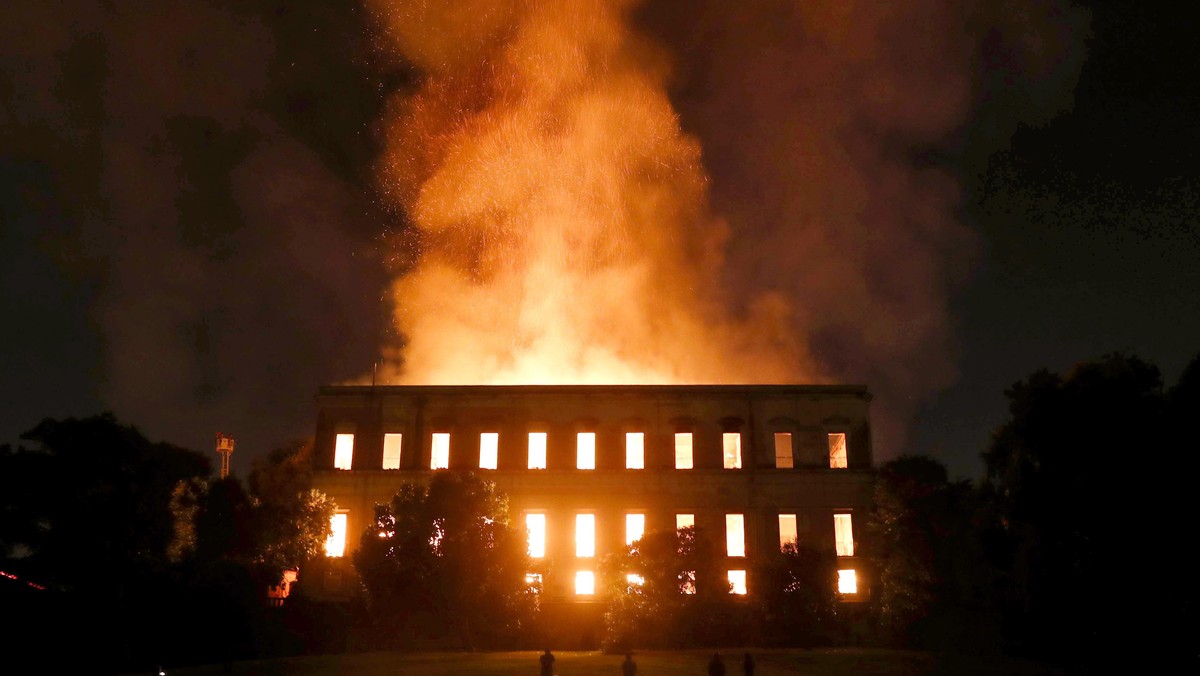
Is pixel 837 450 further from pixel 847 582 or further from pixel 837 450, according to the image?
pixel 847 582

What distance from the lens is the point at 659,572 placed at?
1556 inches

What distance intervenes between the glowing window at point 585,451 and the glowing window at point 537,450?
1713mm

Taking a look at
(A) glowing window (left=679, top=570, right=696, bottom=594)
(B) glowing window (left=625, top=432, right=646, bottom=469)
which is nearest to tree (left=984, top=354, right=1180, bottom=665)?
(A) glowing window (left=679, top=570, right=696, bottom=594)

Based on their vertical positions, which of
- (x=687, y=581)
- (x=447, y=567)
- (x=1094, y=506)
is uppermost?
(x=1094, y=506)

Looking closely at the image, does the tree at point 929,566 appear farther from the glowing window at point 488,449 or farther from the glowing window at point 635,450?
the glowing window at point 488,449

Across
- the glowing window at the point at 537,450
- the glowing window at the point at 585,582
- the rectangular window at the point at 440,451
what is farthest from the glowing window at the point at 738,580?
the rectangular window at the point at 440,451

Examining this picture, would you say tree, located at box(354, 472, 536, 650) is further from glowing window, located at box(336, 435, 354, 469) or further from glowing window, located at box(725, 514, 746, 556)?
glowing window, located at box(725, 514, 746, 556)

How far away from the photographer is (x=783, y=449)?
50062 mm

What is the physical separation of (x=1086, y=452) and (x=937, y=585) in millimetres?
→ 14257

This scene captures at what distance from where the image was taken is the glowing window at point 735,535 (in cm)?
4778

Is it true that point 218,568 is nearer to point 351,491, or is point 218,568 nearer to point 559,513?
point 351,491

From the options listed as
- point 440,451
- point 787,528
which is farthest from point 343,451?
point 787,528

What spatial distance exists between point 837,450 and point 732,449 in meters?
5.43

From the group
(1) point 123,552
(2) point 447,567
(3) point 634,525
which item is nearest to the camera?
(1) point 123,552
